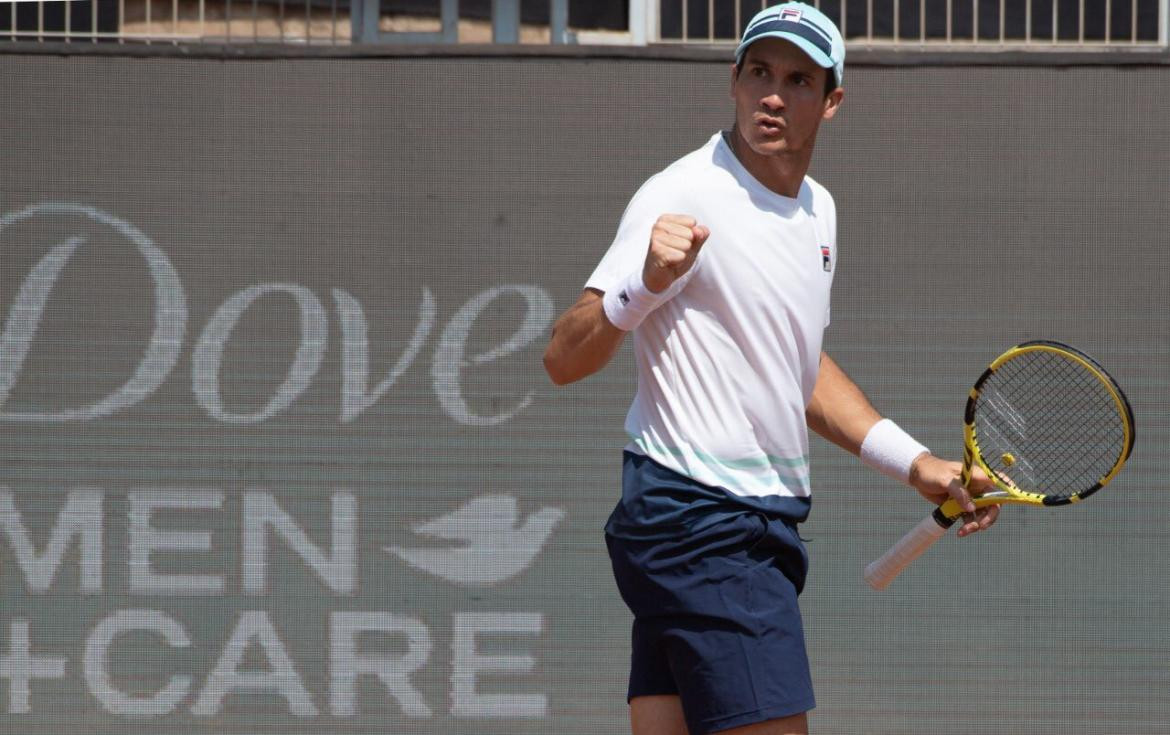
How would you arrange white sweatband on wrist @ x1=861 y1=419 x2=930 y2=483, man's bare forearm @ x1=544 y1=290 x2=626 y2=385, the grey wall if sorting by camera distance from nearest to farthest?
man's bare forearm @ x1=544 y1=290 x2=626 y2=385 < white sweatband on wrist @ x1=861 y1=419 x2=930 y2=483 < the grey wall

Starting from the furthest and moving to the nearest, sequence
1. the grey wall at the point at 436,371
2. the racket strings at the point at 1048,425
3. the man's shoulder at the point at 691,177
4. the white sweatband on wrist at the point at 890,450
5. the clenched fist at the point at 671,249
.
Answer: the grey wall at the point at 436,371
the racket strings at the point at 1048,425
the white sweatband on wrist at the point at 890,450
the man's shoulder at the point at 691,177
the clenched fist at the point at 671,249

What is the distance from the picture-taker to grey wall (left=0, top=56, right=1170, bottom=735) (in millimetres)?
5262

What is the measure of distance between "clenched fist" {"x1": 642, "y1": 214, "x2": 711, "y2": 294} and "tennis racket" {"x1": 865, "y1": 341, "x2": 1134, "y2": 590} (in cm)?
85

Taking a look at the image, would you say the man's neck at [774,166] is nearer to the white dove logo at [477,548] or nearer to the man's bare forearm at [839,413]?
the man's bare forearm at [839,413]

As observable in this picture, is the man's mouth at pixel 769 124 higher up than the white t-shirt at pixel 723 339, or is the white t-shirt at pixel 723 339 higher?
the man's mouth at pixel 769 124

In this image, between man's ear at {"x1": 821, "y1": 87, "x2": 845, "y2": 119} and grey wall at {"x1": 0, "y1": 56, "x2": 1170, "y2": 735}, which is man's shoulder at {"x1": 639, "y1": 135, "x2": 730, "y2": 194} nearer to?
man's ear at {"x1": 821, "y1": 87, "x2": 845, "y2": 119}

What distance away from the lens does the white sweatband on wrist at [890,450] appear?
3.36 meters

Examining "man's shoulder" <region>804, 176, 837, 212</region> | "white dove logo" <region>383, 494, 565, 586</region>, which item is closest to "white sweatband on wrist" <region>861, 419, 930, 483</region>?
"man's shoulder" <region>804, 176, 837, 212</region>

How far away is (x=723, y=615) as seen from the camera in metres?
3.02

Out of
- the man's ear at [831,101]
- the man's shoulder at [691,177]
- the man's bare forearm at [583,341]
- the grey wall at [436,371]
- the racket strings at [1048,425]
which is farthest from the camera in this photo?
the grey wall at [436,371]

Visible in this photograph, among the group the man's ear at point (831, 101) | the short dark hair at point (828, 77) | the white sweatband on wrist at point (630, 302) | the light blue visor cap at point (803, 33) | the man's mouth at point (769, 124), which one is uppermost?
the light blue visor cap at point (803, 33)

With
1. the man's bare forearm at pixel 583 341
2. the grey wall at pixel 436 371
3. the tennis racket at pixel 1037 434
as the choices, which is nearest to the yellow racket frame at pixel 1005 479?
the tennis racket at pixel 1037 434

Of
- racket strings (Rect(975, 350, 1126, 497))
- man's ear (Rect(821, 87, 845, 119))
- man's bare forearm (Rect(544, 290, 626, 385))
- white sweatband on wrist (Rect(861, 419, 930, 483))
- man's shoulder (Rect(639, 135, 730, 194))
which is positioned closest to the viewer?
man's bare forearm (Rect(544, 290, 626, 385))

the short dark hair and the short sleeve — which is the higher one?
the short dark hair
